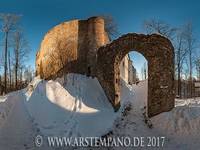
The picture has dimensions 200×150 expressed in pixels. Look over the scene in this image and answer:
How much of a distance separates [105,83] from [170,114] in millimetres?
4451

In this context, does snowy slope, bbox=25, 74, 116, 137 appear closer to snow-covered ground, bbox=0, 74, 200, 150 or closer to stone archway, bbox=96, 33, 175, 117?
snow-covered ground, bbox=0, 74, 200, 150

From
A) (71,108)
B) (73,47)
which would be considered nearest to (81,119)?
(71,108)

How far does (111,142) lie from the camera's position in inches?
421

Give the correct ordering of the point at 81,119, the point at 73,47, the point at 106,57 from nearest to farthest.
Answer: the point at 81,119 → the point at 106,57 → the point at 73,47

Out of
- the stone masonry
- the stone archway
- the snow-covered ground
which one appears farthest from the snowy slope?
the stone archway

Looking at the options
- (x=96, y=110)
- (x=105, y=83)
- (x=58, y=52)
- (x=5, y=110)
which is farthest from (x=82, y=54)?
(x=5, y=110)

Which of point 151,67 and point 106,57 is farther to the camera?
point 106,57

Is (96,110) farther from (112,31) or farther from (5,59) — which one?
(112,31)

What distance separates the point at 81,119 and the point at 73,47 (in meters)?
8.59

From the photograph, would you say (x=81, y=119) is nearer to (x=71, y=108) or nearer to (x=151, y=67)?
(x=71, y=108)

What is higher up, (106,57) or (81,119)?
(106,57)

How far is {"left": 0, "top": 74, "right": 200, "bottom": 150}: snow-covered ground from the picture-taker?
10.9 metres

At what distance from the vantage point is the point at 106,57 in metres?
15.3

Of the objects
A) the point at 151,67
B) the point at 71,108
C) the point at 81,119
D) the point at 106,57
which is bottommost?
the point at 81,119
